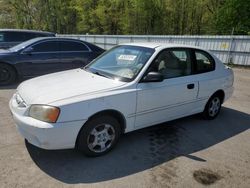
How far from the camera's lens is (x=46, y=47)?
7504 millimetres

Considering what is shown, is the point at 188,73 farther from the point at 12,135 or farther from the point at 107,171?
the point at 12,135

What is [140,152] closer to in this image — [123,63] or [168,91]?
[168,91]

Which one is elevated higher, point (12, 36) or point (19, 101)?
point (12, 36)

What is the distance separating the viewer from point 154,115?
3807 millimetres

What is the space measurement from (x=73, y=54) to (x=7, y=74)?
7.00ft

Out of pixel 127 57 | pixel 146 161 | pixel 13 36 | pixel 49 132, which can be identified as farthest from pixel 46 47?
pixel 146 161

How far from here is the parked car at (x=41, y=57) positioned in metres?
7.10

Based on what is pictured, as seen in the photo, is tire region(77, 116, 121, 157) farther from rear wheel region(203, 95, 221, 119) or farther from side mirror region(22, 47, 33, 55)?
side mirror region(22, 47, 33, 55)

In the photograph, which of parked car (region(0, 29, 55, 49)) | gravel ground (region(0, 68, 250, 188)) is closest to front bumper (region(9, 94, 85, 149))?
gravel ground (region(0, 68, 250, 188))

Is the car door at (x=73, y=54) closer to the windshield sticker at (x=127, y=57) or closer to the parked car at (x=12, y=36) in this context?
the parked car at (x=12, y=36)

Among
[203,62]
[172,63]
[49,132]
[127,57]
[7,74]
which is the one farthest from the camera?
[7,74]

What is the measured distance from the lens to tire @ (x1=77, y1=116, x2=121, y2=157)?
3.10 meters

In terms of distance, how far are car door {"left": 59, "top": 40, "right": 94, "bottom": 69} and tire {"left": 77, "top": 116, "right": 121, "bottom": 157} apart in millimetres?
5017

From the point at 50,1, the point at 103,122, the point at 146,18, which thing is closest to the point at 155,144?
the point at 103,122
